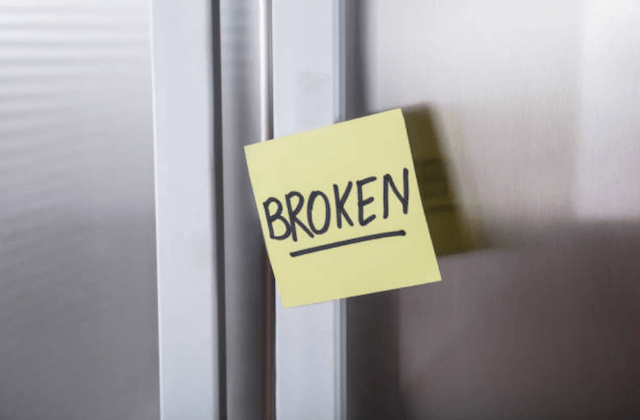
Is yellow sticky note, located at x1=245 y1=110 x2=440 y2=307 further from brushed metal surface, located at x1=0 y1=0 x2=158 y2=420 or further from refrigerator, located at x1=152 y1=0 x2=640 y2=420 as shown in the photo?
brushed metal surface, located at x1=0 y1=0 x2=158 y2=420

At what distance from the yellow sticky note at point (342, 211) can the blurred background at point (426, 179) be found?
0.7 inches

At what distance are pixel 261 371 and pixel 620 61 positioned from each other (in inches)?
15.7

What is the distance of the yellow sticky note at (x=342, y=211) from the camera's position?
1.55ft

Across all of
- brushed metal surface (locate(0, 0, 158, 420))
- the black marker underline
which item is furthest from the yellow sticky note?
brushed metal surface (locate(0, 0, 158, 420))

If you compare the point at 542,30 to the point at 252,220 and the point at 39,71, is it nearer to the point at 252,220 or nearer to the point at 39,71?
the point at 252,220

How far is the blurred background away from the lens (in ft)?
1.46

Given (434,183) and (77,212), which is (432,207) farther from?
(77,212)

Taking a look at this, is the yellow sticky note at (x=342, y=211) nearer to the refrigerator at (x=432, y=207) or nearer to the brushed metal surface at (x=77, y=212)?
the refrigerator at (x=432, y=207)

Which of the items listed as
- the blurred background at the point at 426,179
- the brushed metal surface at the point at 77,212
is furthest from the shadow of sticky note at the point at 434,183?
A: the brushed metal surface at the point at 77,212

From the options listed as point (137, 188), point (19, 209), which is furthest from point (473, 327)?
point (19, 209)

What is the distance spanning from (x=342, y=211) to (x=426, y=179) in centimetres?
8

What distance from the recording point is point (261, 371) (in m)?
0.54

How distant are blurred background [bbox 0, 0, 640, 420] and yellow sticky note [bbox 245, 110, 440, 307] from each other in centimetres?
2

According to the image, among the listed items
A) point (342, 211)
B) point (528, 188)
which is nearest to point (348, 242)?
point (342, 211)
